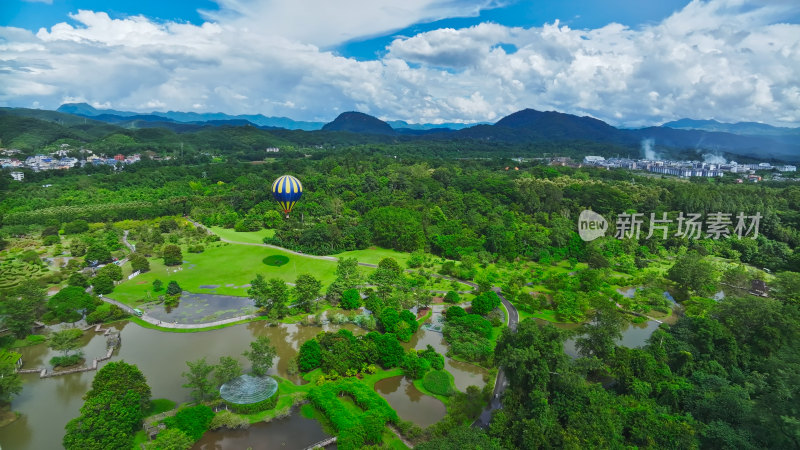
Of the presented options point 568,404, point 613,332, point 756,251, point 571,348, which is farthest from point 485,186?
point 568,404

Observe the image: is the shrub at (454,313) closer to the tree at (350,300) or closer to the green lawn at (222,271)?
the tree at (350,300)

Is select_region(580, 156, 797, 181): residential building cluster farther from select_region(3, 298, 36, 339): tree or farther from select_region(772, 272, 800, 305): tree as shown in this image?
select_region(3, 298, 36, 339): tree

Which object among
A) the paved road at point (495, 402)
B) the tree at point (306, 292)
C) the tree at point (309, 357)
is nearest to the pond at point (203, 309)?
the tree at point (306, 292)

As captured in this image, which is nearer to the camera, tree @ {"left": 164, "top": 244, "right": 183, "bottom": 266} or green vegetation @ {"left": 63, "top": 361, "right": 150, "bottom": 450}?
green vegetation @ {"left": 63, "top": 361, "right": 150, "bottom": 450}

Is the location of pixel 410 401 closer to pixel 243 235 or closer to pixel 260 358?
pixel 260 358

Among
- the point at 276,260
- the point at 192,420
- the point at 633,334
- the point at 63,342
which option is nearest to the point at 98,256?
the point at 276,260

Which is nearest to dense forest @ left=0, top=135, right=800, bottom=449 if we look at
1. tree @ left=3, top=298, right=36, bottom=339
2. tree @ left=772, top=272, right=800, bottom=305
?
tree @ left=772, top=272, right=800, bottom=305
